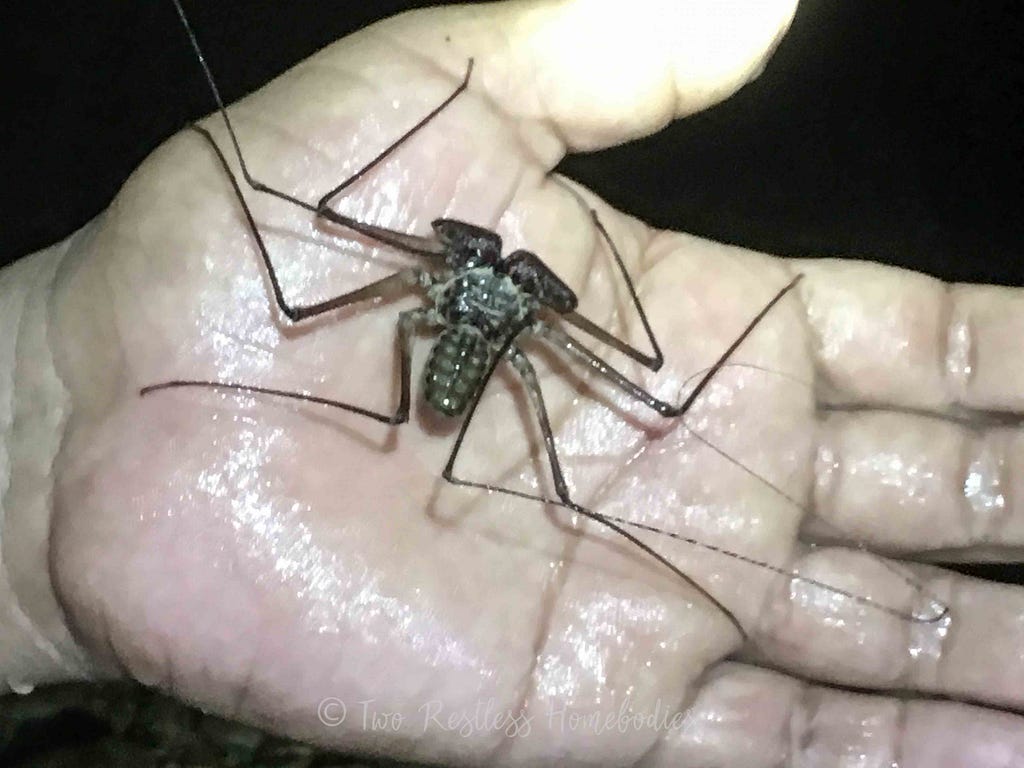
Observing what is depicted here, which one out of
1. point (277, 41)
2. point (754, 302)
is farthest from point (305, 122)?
point (754, 302)

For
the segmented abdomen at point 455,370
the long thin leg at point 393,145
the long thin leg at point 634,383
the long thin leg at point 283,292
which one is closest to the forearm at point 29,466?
the long thin leg at point 283,292

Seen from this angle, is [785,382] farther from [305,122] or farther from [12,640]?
[12,640]

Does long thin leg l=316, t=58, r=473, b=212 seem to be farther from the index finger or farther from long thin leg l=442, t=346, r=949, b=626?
long thin leg l=442, t=346, r=949, b=626

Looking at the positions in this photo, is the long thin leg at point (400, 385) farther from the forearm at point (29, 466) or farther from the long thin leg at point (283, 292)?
the forearm at point (29, 466)

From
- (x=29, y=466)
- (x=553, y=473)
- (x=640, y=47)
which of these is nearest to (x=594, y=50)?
(x=640, y=47)

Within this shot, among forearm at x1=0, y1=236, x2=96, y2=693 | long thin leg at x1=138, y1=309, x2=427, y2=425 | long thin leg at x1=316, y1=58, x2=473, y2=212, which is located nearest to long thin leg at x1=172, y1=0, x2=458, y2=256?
long thin leg at x1=316, y1=58, x2=473, y2=212
